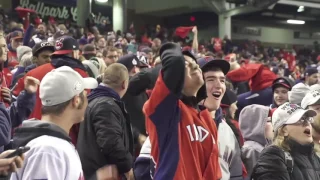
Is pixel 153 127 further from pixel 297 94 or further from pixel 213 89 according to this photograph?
pixel 297 94

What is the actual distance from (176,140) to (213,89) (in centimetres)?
72

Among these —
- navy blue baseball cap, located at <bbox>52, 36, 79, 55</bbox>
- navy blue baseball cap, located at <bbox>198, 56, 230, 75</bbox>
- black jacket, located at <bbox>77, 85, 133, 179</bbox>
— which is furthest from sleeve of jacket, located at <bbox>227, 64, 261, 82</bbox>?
navy blue baseball cap, located at <bbox>198, 56, 230, 75</bbox>

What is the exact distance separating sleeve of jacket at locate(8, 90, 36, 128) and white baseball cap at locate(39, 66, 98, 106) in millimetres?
1541

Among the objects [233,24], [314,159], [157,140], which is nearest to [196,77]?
[157,140]

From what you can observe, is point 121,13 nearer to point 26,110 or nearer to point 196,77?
point 26,110

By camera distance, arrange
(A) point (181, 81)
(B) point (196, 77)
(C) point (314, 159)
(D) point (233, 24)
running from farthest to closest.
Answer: (D) point (233, 24), (C) point (314, 159), (B) point (196, 77), (A) point (181, 81)

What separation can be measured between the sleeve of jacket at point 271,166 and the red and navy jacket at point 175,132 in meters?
0.34

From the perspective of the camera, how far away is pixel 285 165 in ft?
10.3

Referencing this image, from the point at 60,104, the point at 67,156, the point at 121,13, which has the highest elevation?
the point at 121,13

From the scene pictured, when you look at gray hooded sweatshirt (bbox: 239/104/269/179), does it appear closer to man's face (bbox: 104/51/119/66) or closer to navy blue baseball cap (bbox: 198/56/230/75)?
navy blue baseball cap (bbox: 198/56/230/75)

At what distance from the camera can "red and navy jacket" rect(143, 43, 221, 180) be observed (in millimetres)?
2760

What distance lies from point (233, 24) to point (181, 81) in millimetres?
23975

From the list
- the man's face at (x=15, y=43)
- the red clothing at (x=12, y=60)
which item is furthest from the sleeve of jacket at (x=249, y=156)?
the man's face at (x=15, y=43)

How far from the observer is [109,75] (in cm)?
417
